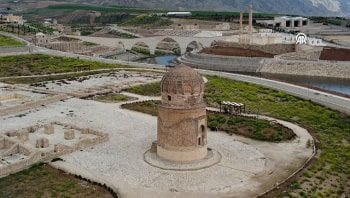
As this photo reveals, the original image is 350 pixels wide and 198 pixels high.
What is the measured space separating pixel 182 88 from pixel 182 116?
142 centimetres

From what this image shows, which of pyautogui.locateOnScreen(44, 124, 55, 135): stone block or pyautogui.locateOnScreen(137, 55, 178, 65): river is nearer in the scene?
pyautogui.locateOnScreen(44, 124, 55, 135): stone block

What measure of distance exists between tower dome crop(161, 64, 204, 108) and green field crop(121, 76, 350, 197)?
21.6ft

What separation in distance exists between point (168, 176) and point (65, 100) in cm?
1867

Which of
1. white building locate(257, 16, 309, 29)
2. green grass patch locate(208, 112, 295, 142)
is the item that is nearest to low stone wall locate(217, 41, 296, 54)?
green grass patch locate(208, 112, 295, 142)

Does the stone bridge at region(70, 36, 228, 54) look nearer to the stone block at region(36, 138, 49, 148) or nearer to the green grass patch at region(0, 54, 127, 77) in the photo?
the green grass patch at region(0, 54, 127, 77)

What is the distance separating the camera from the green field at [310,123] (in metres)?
24.7

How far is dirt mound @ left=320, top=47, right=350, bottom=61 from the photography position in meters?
70.6

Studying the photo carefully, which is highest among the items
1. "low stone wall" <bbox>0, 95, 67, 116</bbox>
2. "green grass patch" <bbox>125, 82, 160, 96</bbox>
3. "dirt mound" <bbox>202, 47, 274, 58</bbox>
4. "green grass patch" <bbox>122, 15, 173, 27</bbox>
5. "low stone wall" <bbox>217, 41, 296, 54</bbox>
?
"green grass patch" <bbox>122, 15, 173, 27</bbox>

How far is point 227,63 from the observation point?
73.8m

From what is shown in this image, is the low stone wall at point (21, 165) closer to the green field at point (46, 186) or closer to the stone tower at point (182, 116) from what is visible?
the green field at point (46, 186)

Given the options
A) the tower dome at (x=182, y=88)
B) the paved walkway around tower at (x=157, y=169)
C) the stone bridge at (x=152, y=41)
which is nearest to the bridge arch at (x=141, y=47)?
the stone bridge at (x=152, y=41)

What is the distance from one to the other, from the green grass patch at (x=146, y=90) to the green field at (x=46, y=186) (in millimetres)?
20010

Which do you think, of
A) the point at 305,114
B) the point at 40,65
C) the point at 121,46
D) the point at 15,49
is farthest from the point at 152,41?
the point at 305,114


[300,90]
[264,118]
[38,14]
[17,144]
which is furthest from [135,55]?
[38,14]
